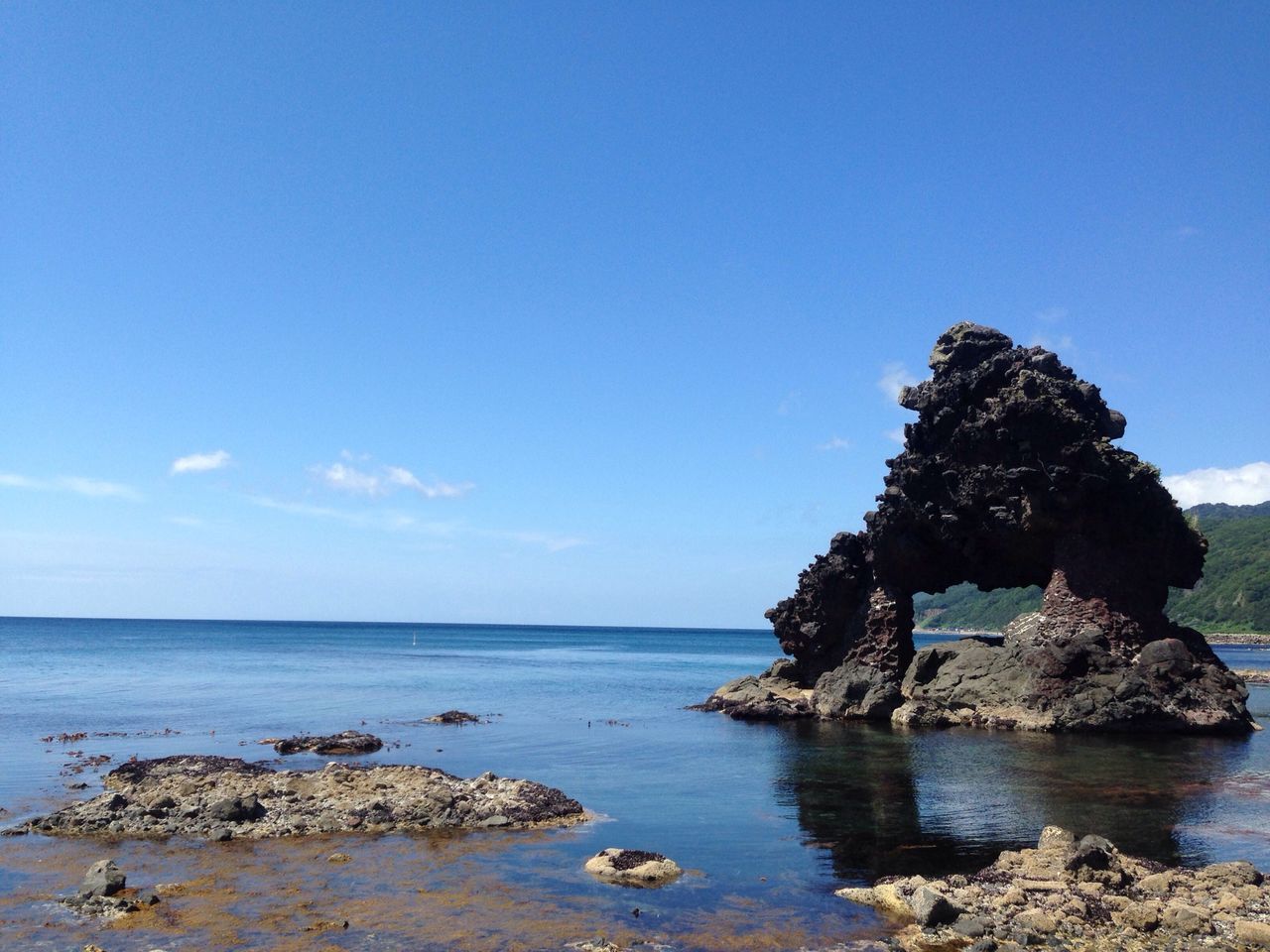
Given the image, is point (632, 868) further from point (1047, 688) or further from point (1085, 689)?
point (1085, 689)

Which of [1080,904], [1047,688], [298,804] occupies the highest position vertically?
[1047,688]

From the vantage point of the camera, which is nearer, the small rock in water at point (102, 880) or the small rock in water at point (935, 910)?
the small rock in water at point (935, 910)

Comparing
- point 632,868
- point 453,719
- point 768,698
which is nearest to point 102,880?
point 632,868

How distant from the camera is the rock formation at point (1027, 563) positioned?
167ft

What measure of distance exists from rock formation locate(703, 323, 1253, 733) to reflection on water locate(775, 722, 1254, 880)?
3954 millimetres

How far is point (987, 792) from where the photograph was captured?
32969mm

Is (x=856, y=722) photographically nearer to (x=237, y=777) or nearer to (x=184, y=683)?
(x=237, y=777)

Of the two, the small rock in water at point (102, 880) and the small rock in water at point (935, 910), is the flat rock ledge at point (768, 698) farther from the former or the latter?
the small rock in water at point (102, 880)

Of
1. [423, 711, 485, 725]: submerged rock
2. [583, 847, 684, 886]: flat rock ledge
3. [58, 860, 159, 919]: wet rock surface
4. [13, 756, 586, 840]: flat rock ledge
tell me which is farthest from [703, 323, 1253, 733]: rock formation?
[58, 860, 159, 919]: wet rock surface

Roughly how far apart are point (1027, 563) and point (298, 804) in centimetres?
4802

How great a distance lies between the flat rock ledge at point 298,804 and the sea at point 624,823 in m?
1.08

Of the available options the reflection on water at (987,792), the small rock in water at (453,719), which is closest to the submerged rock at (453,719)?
the small rock in water at (453,719)

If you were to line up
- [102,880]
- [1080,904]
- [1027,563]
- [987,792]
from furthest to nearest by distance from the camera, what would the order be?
[1027,563] < [987,792] < [102,880] < [1080,904]

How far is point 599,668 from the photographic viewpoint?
129750 mm
